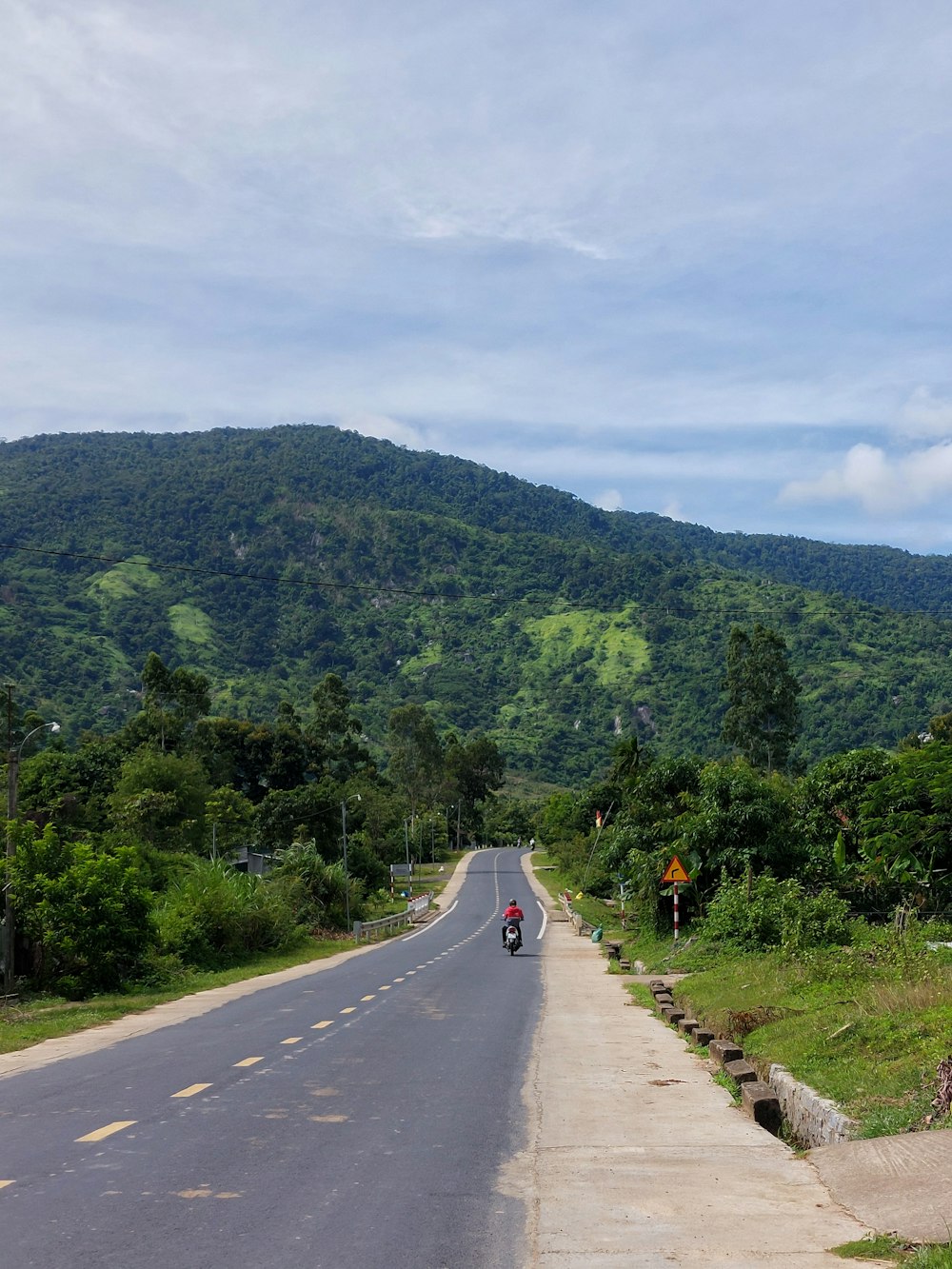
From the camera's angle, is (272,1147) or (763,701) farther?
(763,701)

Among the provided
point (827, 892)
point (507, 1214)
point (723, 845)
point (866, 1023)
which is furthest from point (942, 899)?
point (507, 1214)

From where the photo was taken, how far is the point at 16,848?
78.4ft

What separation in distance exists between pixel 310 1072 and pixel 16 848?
44.9ft

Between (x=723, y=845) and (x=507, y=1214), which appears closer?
(x=507, y=1214)

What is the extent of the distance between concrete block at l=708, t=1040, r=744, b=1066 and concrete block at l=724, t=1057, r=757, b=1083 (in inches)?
5.9

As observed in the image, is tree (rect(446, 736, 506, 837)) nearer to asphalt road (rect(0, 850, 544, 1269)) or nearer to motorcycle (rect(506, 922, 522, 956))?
motorcycle (rect(506, 922, 522, 956))

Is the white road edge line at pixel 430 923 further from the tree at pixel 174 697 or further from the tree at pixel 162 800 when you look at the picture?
the tree at pixel 174 697

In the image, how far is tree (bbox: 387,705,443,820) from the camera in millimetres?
129625

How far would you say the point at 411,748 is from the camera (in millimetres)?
130000

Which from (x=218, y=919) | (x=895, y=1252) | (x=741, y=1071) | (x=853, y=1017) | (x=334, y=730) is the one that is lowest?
(x=218, y=919)

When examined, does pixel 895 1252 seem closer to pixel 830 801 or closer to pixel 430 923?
pixel 830 801

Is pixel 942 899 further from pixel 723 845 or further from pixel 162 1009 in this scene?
pixel 162 1009

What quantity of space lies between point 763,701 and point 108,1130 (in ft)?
237

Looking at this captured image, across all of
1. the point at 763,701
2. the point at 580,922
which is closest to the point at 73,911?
the point at 580,922
